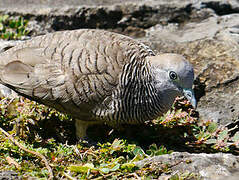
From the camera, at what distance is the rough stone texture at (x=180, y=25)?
467 cm

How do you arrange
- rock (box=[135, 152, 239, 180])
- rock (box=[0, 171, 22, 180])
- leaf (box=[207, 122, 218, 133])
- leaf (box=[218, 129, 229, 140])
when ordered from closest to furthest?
rock (box=[0, 171, 22, 180]) < rock (box=[135, 152, 239, 180]) < leaf (box=[218, 129, 229, 140]) < leaf (box=[207, 122, 218, 133])

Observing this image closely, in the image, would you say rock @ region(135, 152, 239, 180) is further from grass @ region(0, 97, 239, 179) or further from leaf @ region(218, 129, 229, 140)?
leaf @ region(218, 129, 229, 140)

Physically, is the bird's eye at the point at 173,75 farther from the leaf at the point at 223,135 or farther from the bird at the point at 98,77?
the leaf at the point at 223,135

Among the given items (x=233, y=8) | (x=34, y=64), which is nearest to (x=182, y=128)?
(x=34, y=64)

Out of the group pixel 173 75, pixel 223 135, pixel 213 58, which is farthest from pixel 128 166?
pixel 213 58

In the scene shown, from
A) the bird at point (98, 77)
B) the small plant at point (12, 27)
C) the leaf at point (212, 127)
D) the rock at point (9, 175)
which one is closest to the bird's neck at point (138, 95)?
the bird at point (98, 77)

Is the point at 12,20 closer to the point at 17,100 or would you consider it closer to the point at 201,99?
the point at 17,100

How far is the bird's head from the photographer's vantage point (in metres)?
3.75

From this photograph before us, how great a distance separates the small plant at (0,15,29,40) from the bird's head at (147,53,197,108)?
240cm

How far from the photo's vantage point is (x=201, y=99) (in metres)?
4.66

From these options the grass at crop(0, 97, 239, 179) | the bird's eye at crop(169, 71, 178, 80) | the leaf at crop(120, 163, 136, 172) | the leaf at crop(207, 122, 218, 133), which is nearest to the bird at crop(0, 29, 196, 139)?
the bird's eye at crop(169, 71, 178, 80)

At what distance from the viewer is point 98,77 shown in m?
3.74

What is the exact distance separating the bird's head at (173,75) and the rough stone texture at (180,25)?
81 cm

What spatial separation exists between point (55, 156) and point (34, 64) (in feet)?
2.97
